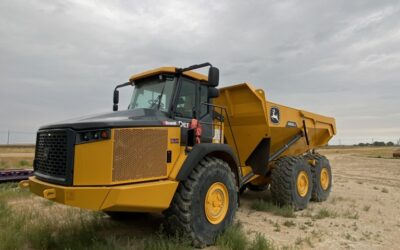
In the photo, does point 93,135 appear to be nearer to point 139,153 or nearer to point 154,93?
point 139,153

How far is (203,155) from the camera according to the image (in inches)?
214

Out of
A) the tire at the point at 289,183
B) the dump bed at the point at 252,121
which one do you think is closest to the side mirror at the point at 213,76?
the dump bed at the point at 252,121

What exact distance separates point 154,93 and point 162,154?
136 cm

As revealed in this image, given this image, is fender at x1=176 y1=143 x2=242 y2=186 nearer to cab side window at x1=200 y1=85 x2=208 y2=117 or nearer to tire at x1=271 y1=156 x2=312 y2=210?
cab side window at x1=200 y1=85 x2=208 y2=117

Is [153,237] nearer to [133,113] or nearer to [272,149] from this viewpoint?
[133,113]

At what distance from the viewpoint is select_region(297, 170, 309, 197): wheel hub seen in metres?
8.77

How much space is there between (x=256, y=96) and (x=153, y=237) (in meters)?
3.98

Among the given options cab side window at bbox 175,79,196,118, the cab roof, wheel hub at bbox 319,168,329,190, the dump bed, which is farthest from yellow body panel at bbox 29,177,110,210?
wheel hub at bbox 319,168,329,190

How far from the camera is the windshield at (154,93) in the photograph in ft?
18.6

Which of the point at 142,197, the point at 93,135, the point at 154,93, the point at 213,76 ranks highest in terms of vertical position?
the point at 213,76

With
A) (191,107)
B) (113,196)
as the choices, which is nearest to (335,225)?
(191,107)

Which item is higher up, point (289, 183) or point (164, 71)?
point (164, 71)

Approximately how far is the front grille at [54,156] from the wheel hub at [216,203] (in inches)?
87.2

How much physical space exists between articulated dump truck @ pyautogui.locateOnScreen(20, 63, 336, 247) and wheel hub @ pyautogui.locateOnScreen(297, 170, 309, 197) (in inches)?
62.6
